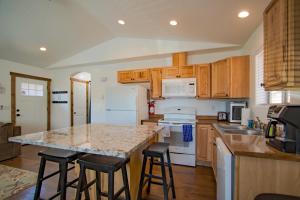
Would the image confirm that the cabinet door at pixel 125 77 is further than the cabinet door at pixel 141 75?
Yes

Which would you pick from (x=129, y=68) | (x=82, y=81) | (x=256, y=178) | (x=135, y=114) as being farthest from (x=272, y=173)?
(x=82, y=81)

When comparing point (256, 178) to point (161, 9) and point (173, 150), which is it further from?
point (161, 9)

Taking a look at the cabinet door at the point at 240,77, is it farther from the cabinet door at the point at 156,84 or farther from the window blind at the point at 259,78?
the cabinet door at the point at 156,84

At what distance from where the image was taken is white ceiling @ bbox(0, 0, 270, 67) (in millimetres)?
2297

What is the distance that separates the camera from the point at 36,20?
124 inches

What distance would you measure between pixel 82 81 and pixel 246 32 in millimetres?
5372

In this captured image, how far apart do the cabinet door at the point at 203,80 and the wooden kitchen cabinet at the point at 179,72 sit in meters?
0.13

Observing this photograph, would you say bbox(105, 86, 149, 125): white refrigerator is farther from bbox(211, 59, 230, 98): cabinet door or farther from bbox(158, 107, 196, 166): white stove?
bbox(211, 59, 230, 98): cabinet door

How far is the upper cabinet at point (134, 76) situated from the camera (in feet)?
13.0

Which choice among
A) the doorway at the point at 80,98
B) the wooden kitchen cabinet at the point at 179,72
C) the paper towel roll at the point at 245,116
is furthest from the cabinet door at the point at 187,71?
the doorway at the point at 80,98

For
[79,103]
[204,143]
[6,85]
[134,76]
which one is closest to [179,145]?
[204,143]

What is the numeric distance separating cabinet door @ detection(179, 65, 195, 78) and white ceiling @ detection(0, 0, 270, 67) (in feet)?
1.96

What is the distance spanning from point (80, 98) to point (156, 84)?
346 cm

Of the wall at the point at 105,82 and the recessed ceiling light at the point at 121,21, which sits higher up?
the recessed ceiling light at the point at 121,21
